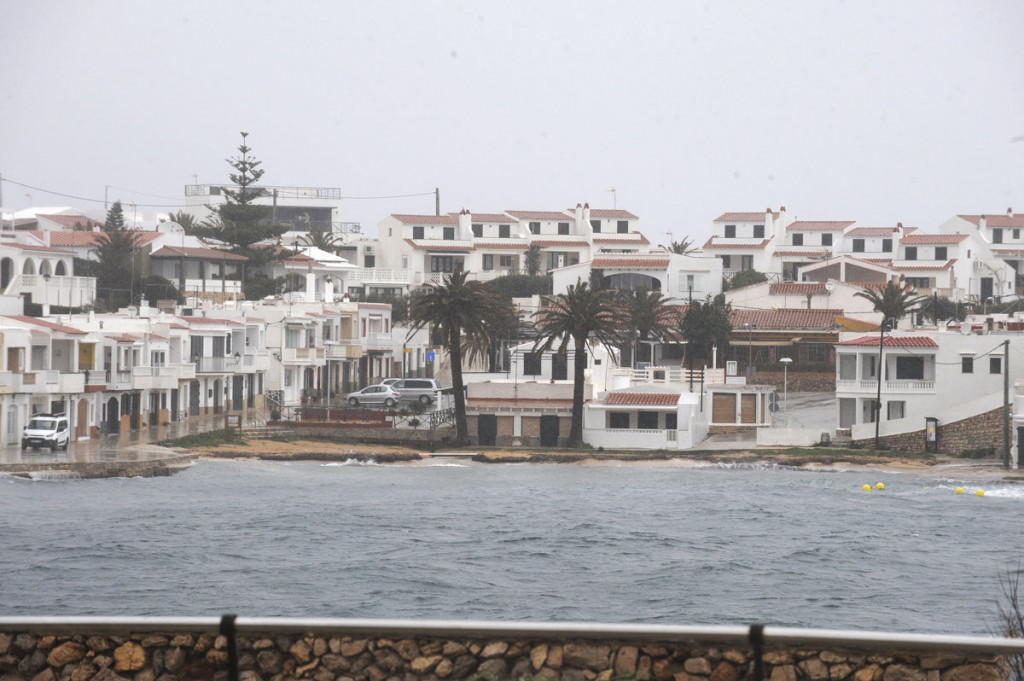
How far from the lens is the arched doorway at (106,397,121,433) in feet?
189

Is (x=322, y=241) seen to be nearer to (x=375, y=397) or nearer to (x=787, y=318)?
(x=787, y=318)

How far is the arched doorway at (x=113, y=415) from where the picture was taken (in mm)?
57741

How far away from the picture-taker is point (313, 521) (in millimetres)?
41719

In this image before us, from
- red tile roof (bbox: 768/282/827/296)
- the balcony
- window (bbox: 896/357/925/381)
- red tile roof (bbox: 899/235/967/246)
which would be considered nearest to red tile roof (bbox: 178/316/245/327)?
the balcony

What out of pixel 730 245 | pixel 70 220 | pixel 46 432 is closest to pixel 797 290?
pixel 730 245

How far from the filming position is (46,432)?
50.6 m

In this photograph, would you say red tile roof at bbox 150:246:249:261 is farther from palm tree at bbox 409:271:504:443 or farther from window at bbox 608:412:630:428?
window at bbox 608:412:630:428

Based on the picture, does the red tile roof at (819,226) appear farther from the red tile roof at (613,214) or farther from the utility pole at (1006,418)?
the utility pole at (1006,418)

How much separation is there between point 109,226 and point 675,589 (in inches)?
3109

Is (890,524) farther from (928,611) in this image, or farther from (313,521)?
(313,521)

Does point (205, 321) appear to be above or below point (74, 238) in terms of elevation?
below

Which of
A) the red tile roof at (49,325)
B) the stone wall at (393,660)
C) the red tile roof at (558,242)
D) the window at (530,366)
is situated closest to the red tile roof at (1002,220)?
the red tile roof at (558,242)

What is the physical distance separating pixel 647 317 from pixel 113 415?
30832 millimetres

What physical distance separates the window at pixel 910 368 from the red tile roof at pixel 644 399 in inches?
387
